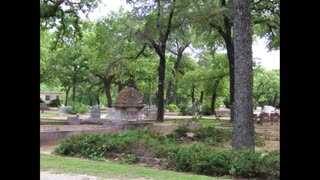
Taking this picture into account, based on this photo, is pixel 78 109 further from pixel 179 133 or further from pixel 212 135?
pixel 212 135

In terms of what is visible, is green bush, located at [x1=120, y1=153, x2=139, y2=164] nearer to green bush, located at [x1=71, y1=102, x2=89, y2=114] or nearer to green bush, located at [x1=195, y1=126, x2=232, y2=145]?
green bush, located at [x1=195, y1=126, x2=232, y2=145]

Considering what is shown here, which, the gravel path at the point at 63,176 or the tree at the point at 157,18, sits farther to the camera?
the tree at the point at 157,18

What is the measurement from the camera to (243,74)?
11109mm

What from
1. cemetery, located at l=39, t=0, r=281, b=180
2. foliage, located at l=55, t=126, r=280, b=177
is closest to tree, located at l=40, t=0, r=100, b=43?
cemetery, located at l=39, t=0, r=281, b=180

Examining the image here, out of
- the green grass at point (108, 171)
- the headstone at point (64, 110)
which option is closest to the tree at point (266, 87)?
the headstone at point (64, 110)

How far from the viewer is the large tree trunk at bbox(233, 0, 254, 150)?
11.1 meters

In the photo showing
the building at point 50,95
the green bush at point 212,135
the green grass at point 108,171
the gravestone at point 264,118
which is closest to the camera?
the green grass at point 108,171

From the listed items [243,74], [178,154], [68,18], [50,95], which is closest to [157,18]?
[68,18]

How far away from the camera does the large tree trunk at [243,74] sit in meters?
11.1

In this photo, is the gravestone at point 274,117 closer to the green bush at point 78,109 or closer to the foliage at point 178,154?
the foliage at point 178,154

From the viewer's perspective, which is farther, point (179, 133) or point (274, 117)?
point (274, 117)
